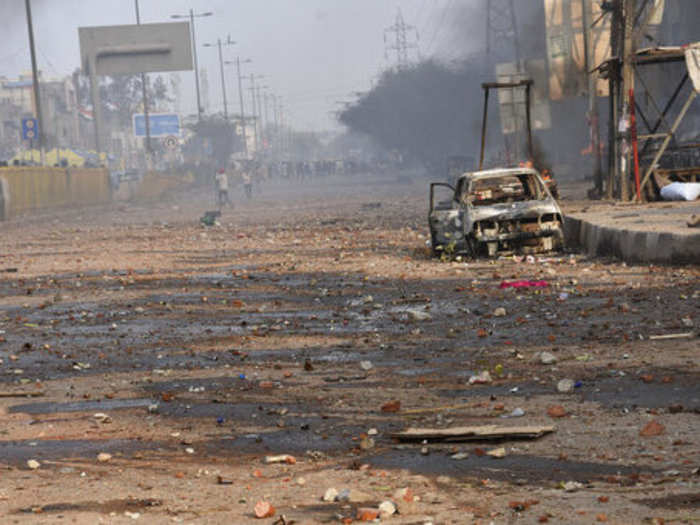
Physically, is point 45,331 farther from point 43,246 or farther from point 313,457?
point 43,246

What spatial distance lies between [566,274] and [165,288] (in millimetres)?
4965

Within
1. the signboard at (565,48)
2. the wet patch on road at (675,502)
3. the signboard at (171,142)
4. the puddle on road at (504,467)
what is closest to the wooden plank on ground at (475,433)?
the puddle on road at (504,467)

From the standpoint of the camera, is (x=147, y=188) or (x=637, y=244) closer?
(x=637, y=244)

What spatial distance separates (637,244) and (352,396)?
8.27m

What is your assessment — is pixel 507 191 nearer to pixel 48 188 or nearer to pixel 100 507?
pixel 100 507

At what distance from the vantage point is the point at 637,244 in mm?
14609

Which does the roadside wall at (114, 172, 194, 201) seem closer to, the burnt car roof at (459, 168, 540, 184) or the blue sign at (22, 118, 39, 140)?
the blue sign at (22, 118, 39, 140)

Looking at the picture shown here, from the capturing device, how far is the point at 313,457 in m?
5.75

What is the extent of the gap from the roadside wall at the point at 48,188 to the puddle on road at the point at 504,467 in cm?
3676

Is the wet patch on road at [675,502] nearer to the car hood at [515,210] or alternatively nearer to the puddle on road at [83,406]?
the puddle on road at [83,406]

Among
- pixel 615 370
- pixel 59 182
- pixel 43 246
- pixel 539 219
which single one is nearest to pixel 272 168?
pixel 59 182

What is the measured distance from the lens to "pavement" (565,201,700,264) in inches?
534

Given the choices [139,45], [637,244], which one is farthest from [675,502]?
[139,45]

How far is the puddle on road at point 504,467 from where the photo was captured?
201 inches
